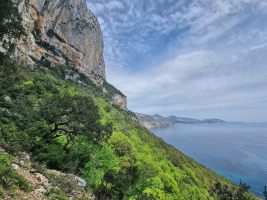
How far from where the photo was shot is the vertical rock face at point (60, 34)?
237 feet

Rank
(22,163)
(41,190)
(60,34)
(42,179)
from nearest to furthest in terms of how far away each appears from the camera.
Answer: (41,190) < (42,179) < (22,163) < (60,34)

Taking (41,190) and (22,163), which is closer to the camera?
(41,190)

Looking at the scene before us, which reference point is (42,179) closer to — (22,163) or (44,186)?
(44,186)

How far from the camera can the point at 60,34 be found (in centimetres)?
10300

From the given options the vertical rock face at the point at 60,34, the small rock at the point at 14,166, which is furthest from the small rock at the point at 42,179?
the vertical rock face at the point at 60,34

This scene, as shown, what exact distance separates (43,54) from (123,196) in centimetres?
7331

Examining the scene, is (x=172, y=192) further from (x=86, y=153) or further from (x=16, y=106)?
(x=16, y=106)

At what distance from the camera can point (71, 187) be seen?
1478cm

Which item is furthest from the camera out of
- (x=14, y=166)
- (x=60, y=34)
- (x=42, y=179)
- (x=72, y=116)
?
(x=60, y=34)

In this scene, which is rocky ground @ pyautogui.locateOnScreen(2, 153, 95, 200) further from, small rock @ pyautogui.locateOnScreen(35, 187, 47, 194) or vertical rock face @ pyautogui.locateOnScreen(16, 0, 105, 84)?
vertical rock face @ pyautogui.locateOnScreen(16, 0, 105, 84)

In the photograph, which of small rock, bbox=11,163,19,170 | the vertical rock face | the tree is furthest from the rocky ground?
the vertical rock face

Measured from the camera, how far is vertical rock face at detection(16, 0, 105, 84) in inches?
2849

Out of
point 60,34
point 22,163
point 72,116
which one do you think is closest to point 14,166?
Result: point 22,163

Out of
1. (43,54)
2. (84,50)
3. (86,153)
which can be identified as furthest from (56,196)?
(84,50)
